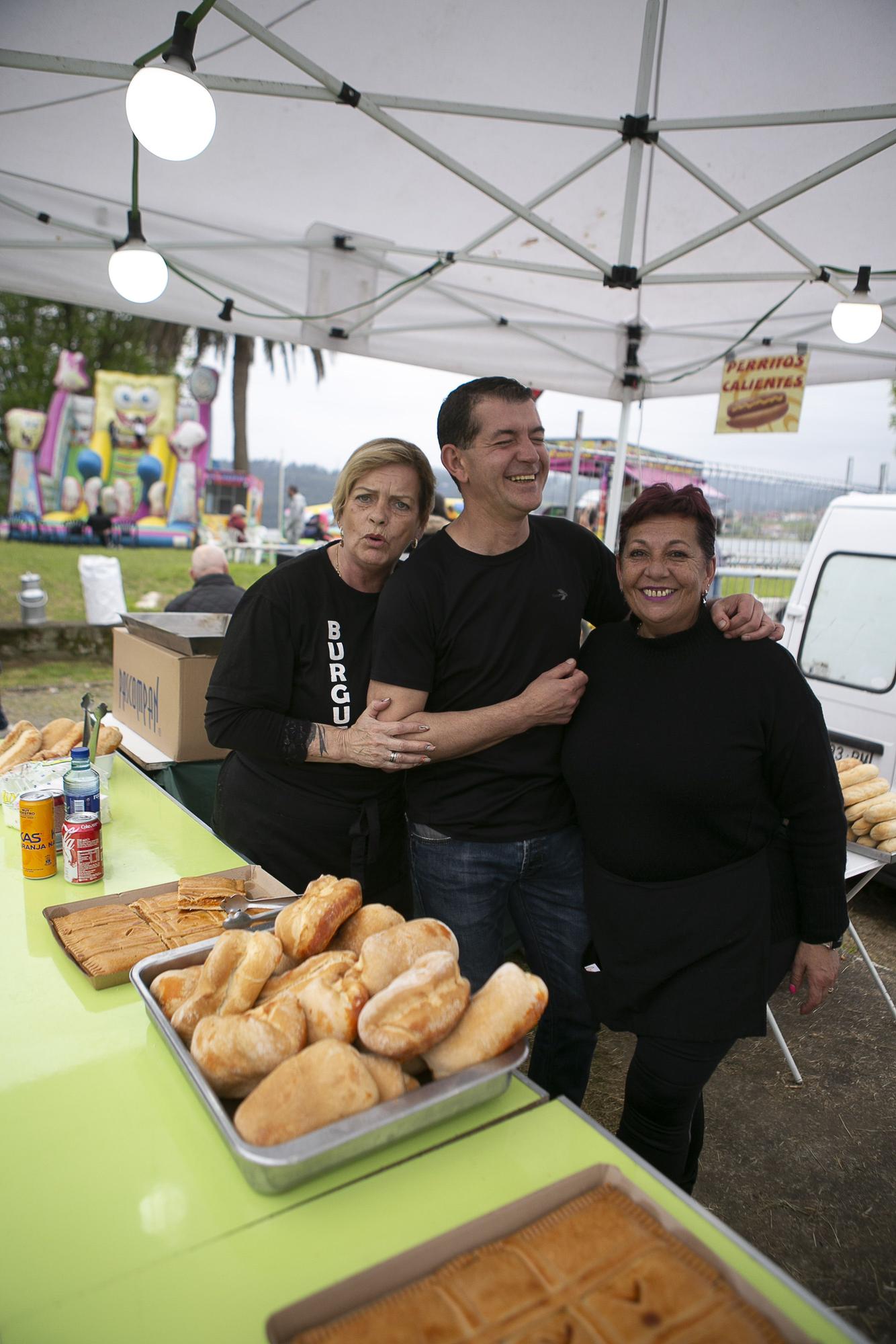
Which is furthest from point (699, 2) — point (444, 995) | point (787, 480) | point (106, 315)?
point (106, 315)

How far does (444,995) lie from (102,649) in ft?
37.4

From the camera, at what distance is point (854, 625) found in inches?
200

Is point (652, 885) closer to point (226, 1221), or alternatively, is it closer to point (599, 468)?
point (226, 1221)

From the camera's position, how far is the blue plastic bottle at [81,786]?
6.26ft

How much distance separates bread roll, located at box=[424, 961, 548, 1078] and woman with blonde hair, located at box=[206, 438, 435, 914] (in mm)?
1066

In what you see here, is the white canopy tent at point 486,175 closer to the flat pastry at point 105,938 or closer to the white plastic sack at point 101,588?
the flat pastry at point 105,938

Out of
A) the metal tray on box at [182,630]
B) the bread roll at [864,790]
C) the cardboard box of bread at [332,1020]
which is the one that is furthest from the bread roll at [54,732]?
the bread roll at [864,790]

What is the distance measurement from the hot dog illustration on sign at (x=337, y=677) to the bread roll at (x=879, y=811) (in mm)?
2750

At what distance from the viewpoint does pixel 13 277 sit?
498 centimetres

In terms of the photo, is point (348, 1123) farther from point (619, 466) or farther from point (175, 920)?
point (619, 466)

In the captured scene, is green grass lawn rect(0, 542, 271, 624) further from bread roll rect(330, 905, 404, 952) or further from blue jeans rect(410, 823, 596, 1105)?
bread roll rect(330, 905, 404, 952)

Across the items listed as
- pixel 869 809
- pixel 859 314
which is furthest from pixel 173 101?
pixel 869 809

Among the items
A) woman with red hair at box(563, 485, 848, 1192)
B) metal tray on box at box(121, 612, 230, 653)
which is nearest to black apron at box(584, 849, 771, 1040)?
woman with red hair at box(563, 485, 848, 1192)

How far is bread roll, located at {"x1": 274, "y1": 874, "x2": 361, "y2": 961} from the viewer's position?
4.55 feet
